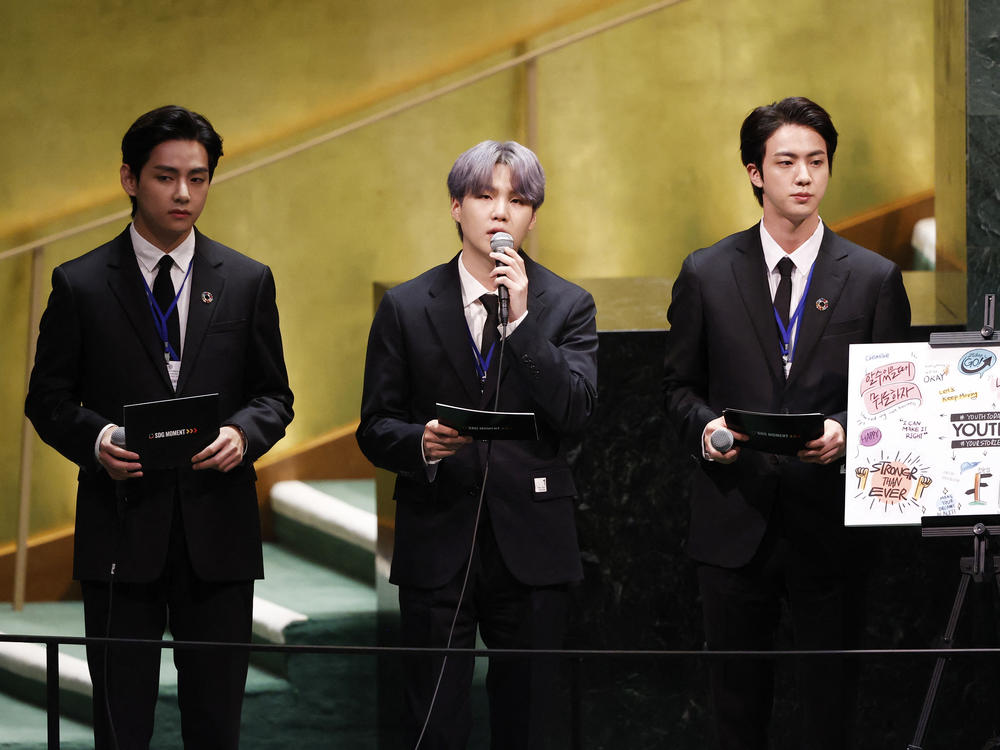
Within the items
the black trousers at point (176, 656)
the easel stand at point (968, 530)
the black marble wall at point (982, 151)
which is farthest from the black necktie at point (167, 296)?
the black marble wall at point (982, 151)

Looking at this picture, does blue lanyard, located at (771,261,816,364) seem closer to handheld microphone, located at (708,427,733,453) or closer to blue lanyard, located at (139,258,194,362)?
handheld microphone, located at (708,427,733,453)

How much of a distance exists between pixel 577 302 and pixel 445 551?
645 millimetres

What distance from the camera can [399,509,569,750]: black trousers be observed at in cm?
328

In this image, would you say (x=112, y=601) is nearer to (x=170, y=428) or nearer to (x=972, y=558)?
(x=170, y=428)

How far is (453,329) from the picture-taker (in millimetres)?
3402

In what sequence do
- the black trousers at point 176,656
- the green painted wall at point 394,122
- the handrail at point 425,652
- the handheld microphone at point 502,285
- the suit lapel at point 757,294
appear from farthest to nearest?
the green painted wall at point 394,122, the suit lapel at point 757,294, the black trousers at point 176,656, the handheld microphone at point 502,285, the handrail at point 425,652

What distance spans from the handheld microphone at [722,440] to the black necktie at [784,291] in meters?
0.35

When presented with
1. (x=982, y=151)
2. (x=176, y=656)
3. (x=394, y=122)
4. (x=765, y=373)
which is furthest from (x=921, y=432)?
(x=394, y=122)

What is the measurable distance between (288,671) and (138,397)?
5.24 ft

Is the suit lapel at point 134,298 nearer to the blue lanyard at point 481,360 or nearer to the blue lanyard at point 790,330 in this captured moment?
the blue lanyard at point 481,360

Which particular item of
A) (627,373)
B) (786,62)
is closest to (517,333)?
(627,373)

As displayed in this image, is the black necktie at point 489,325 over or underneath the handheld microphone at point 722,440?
over

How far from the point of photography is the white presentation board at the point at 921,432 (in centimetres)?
323

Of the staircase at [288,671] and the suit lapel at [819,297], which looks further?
the staircase at [288,671]
